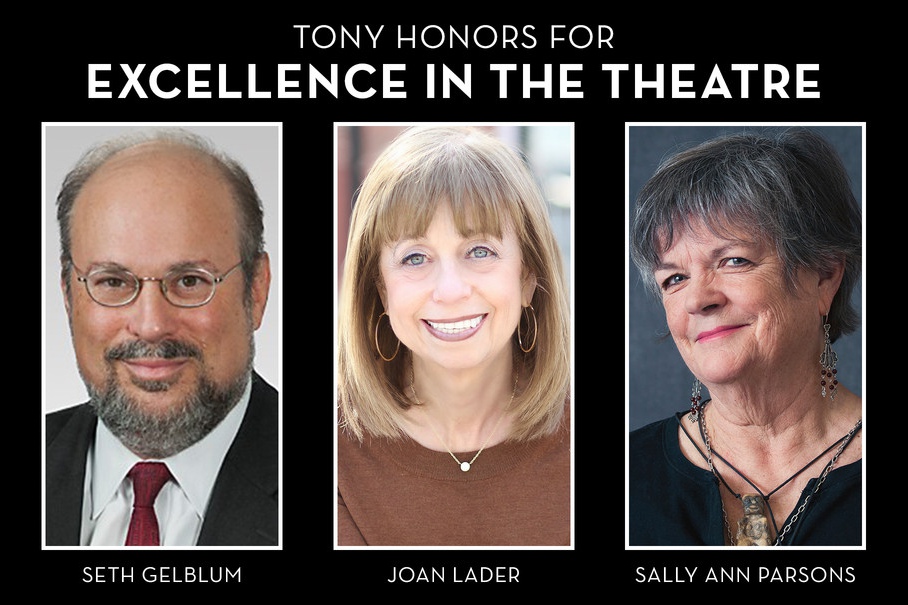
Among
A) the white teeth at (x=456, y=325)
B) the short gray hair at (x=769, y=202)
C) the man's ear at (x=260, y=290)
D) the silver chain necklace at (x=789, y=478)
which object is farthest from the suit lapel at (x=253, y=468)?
the silver chain necklace at (x=789, y=478)

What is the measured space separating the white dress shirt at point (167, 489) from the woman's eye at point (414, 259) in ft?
2.36

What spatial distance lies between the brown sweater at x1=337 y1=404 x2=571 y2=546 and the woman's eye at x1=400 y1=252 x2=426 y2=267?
63cm

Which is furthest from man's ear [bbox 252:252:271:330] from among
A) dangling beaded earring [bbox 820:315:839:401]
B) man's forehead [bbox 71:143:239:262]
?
dangling beaded earring [bbox 820:315:839:401]

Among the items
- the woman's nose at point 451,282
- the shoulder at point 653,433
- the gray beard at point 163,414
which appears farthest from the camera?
the shoulder at point 653,433

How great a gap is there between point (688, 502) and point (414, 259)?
4.24 ft

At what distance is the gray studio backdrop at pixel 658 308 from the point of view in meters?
4.75

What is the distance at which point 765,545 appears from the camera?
473 cm

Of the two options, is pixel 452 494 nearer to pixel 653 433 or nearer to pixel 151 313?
pixel 653 433

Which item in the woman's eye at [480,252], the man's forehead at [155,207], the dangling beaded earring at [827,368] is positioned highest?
the man's forehead at [155,207]

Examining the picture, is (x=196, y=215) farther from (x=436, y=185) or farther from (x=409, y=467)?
(x=409, y=467)

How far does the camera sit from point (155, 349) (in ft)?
15.2

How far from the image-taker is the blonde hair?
460 centimetres

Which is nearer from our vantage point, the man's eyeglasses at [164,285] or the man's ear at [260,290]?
the man's eyeglasses at [164,285]

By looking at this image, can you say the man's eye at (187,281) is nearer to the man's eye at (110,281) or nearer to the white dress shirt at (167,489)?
the man's eye at (110,281)
